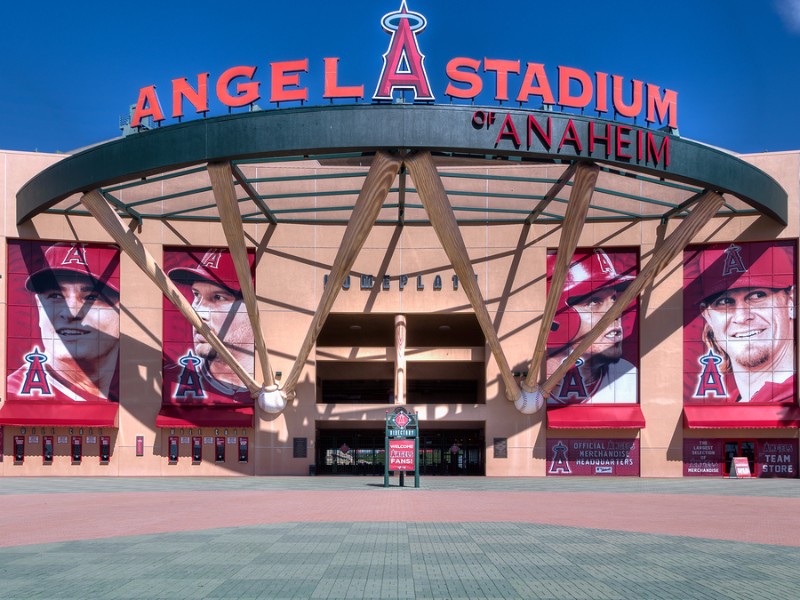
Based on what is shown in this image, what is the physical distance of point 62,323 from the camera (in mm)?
42188

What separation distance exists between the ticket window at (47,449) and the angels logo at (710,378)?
3216 cm

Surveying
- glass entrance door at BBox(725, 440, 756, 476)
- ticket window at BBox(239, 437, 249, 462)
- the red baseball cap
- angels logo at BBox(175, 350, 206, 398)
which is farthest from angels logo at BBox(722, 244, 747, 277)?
angels logo at BBox(175, 350, 206, 398)

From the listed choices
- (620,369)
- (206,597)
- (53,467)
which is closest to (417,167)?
(620,369)

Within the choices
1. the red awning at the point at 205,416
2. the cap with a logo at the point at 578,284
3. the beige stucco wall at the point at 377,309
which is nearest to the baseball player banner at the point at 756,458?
the beige stucco wall at the point at 377,309

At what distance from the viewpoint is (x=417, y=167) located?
30688 mm

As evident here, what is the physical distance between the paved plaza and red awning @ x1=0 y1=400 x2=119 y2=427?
10848 mm

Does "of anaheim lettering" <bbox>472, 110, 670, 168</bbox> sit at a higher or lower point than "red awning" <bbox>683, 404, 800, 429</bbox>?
higher

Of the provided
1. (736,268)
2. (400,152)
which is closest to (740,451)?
(736,268)

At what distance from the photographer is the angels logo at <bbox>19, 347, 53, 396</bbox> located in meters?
41.7

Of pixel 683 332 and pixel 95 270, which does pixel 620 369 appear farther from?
pixel 95 270

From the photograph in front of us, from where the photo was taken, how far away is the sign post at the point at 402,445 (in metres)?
33.4

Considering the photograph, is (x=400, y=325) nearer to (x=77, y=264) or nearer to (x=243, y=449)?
(x=243, y=449)

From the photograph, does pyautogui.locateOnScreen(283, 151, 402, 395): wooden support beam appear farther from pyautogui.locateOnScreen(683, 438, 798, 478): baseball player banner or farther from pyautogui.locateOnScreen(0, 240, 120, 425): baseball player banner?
pyautogui.locateOnScreen(683, 438, 798, 478): baseball player banner

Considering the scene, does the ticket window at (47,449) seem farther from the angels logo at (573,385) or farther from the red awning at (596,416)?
the angels logo at (573,385)
